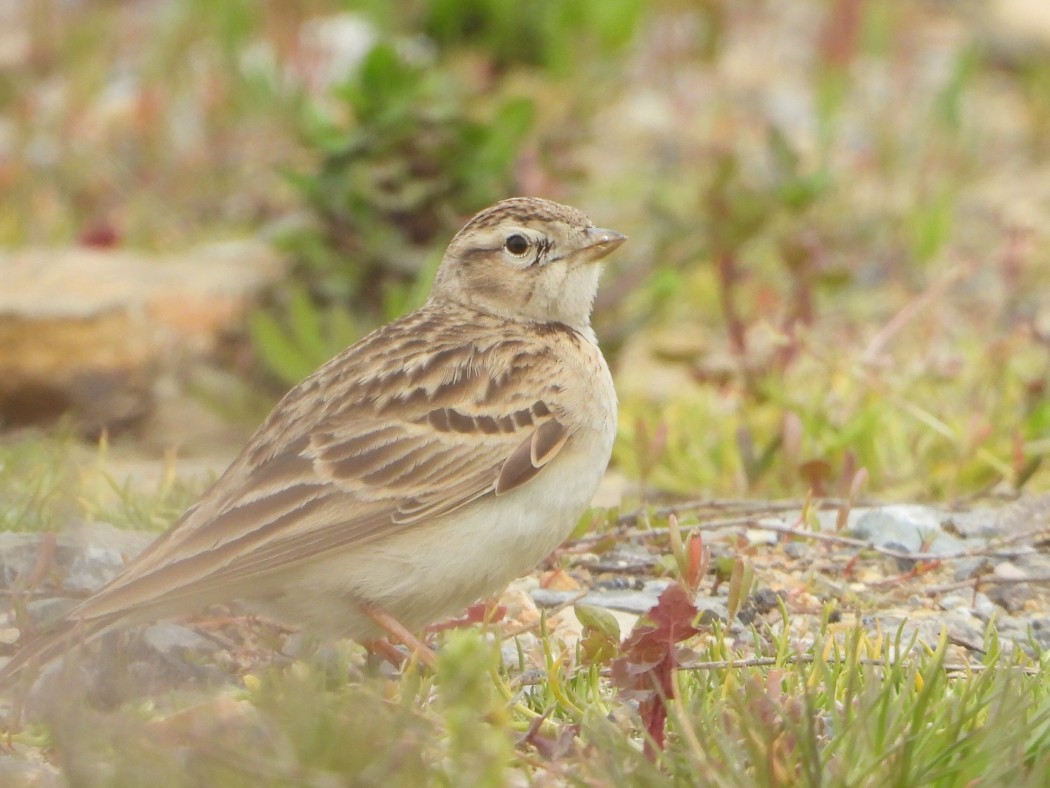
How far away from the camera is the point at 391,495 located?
4.34 meters

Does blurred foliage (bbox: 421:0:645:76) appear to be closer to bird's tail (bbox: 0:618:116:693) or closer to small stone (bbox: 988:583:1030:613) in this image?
small stone (bbox: 988:583:1030:613)

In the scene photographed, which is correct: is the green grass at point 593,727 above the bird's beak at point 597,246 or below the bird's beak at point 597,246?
below

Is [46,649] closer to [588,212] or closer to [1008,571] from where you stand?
[1008,571]

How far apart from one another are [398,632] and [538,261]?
5.18 ft

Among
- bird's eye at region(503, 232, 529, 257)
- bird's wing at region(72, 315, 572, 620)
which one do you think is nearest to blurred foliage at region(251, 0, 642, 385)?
bird's eye at region(503, 232, 529, 257)

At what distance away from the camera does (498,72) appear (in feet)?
37.7

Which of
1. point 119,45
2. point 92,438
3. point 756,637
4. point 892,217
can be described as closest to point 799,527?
point 756,637

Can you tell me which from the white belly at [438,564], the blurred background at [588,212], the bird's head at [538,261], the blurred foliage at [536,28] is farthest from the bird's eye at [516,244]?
the blurred foliage at [536,28]

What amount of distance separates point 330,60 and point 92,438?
4.02 m

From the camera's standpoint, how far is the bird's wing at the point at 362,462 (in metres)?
4.07

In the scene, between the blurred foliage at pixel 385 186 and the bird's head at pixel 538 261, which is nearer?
the bird's head at pixel 538 261

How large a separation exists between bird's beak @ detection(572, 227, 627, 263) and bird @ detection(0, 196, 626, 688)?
1.21 feet

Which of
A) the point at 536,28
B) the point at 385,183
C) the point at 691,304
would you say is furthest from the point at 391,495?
the point at 536,28

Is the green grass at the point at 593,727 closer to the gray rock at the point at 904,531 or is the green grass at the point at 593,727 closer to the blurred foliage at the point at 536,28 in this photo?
the gray rock at the point at 904,531
